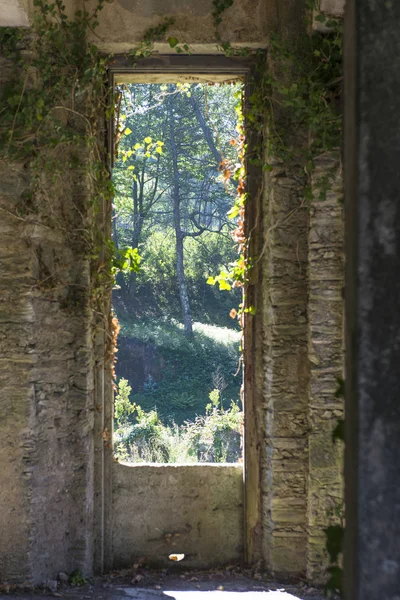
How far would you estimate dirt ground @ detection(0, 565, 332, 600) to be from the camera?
4203mm

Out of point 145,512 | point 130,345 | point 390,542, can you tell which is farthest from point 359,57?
point 130,345

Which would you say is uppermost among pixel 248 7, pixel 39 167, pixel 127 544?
pixel 248 7

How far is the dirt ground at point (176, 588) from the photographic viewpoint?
4203 millimetres

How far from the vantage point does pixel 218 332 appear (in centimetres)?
1158

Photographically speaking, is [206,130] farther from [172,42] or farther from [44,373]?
[44,373]

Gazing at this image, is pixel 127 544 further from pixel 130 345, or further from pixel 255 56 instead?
pixel 130 345

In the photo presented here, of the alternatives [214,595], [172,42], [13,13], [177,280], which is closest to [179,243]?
[177,280]

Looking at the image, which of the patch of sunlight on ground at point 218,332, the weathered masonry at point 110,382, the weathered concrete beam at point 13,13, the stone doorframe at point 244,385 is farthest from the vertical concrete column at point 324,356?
the patch of sunlight on ground at point 218,332

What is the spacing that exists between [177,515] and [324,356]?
1.51 meters

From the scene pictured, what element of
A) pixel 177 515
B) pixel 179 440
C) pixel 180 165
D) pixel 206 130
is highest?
pixel 206 130

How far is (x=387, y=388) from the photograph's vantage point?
979 millimetres

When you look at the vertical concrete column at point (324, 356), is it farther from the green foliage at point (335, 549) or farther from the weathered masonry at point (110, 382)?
the green foliage at point (335, 549)

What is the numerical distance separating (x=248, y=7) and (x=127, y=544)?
3631 millimetres

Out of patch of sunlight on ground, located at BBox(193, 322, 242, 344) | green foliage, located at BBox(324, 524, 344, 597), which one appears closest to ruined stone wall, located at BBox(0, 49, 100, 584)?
green foliage, located at BBox(324, 524, 344, 597)
